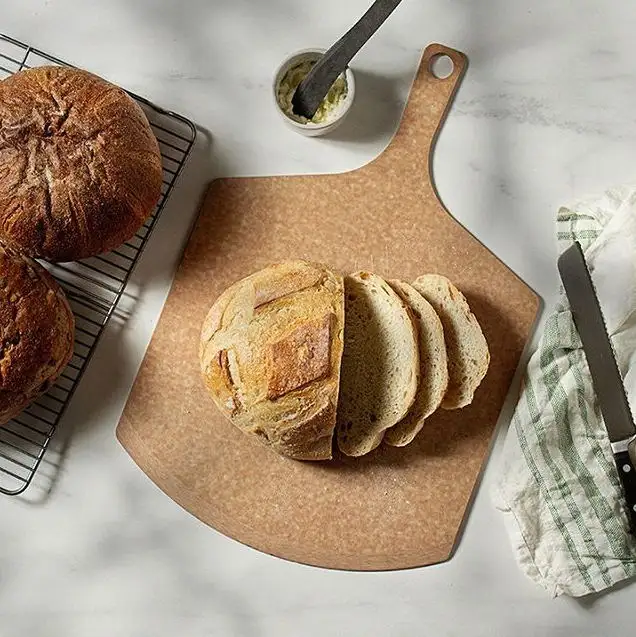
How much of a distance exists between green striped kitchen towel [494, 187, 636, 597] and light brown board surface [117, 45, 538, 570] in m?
0.09

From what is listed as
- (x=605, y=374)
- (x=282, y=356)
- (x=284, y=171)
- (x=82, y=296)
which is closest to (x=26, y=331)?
(x=82, y=296)

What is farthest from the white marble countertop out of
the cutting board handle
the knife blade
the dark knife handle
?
the dark knife handle

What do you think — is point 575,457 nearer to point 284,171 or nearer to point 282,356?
point 282,356

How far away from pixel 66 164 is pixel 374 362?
76cm

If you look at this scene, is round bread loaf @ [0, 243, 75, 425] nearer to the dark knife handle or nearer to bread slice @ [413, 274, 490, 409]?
bread slice @ [413, 274, 490, 409]

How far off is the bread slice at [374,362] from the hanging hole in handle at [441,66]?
55 centimetres

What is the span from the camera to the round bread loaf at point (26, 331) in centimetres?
178

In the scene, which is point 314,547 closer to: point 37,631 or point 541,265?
point 37,631

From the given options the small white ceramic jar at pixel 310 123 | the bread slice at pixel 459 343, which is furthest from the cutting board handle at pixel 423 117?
the bread slice at pixel 459 343

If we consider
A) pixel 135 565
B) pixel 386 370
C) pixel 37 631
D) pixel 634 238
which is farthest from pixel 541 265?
pixel 37 631

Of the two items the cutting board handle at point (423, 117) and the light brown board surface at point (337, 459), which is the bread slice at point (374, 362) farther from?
the cutting board handle at point (423, 117)

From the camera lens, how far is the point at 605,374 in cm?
192

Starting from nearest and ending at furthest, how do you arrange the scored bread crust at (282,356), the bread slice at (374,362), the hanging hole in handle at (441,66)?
the scored bread crust at (282,356) < the bread slice at (374,362) < the hanging hole in handle at (441,66)

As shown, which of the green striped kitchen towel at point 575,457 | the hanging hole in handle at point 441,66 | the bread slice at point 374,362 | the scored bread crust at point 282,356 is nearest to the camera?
the scored bread crust at point 282,356
